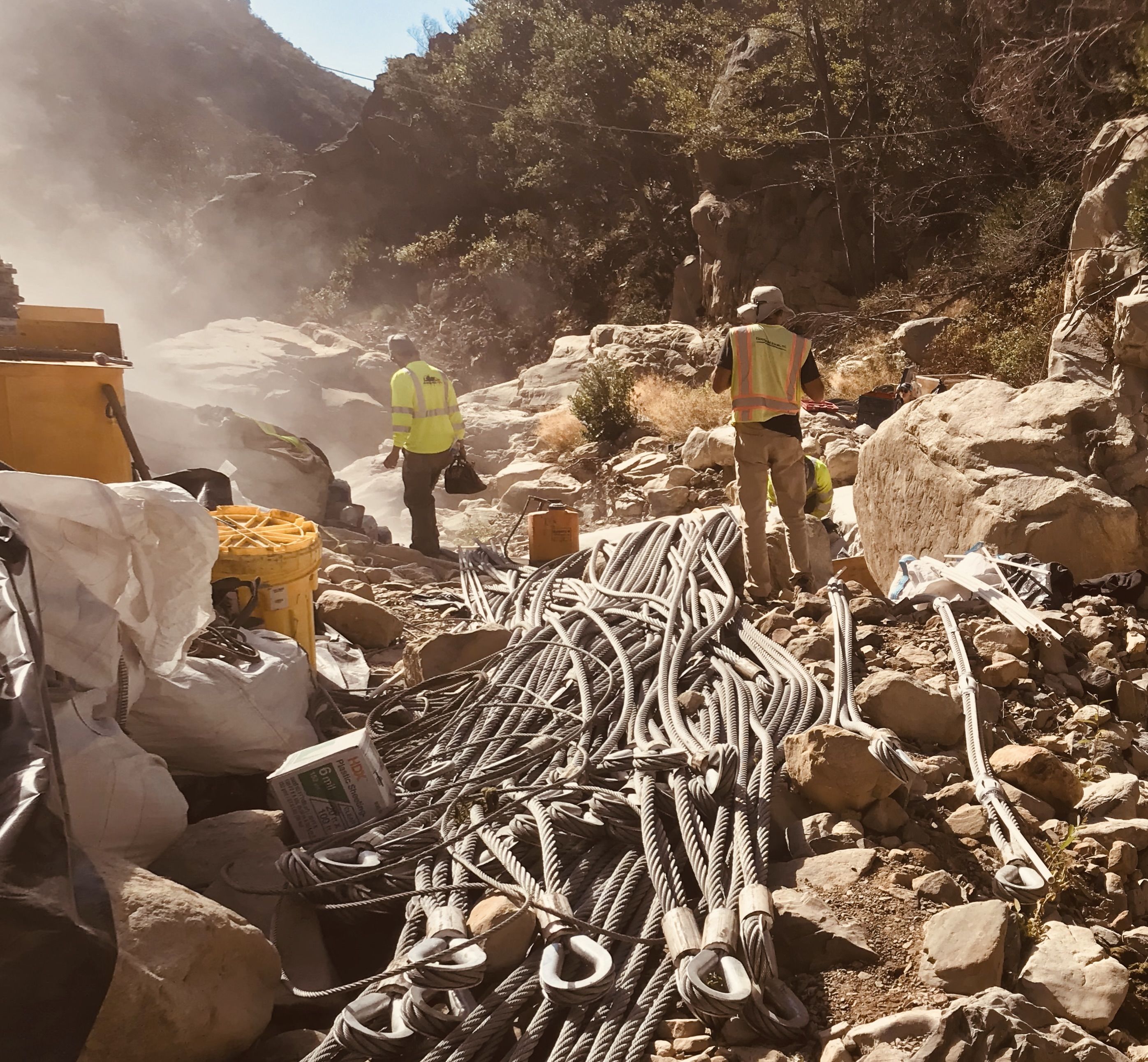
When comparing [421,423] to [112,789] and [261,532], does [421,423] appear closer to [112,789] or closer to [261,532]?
[261,532]

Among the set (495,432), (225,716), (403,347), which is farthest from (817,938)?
(495,432)

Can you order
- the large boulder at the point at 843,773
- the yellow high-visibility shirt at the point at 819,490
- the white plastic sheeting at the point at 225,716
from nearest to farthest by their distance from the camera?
the large boulder at the point at 843,773
the white plastic sheeting at the point at 225,716
the yellow high-visibility shirt at the point at 819,490

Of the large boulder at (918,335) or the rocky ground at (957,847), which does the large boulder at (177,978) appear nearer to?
the rocky ground at (957,847)

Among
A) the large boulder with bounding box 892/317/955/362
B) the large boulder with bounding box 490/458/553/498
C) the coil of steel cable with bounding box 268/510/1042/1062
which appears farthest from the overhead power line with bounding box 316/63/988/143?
the coil of steel cable with bounding box 268/510/1042/1062

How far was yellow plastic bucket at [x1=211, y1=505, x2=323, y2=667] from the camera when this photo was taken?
3.61 metres

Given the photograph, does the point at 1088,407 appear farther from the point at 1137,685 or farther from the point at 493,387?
the point at 493,387

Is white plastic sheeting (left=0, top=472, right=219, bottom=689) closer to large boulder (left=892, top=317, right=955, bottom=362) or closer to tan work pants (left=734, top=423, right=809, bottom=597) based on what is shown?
tan work pants (left=734, top=423, right=809, bottom=597)

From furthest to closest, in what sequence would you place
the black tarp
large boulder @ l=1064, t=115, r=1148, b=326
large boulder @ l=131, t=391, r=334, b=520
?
large boulder @ l=1064, t=115, r=1148, b=326
large boulder @ l=131, t=391, r=334, b=520
the black tarp

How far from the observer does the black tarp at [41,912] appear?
1.48m

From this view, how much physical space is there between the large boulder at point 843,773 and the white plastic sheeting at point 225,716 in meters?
1.64

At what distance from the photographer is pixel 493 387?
1622 centimetres

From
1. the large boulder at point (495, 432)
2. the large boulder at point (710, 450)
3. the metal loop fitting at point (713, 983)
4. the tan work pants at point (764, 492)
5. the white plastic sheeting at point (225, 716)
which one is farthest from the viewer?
the large boulder at point (495, 432)

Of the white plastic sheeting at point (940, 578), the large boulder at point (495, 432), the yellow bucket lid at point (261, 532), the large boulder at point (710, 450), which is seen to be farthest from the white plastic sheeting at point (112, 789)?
the large boulder at point (495, 432)

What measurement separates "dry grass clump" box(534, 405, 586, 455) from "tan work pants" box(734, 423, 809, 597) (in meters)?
7.04
